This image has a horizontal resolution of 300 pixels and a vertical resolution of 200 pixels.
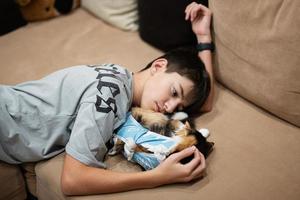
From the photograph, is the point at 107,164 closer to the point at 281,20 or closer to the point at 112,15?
the point at 281,20

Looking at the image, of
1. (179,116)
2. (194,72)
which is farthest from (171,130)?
(194,72)

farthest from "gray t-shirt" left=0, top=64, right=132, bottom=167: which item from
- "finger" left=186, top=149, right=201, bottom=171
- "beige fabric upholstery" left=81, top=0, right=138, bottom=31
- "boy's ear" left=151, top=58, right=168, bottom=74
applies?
→ "beige fabric upholstery" left=81, top=0, right=138, bottom=31

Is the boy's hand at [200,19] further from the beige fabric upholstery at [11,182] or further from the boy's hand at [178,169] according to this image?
the beige fabric upholstery at [11,182]

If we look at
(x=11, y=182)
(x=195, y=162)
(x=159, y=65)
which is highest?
(x=159, y=65)

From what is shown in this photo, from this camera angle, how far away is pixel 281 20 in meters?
1.24

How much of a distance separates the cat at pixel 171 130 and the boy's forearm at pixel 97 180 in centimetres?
10

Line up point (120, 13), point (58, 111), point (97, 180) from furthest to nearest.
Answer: point (120, 13) < point (58, 111) < point (97, 180)

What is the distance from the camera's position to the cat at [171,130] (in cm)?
119

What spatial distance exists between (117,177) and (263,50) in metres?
0.64

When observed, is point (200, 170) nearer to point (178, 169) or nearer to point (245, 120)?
point (178, 169)

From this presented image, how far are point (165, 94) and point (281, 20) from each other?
44cm

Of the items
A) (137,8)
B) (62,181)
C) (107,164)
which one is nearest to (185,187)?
(107,164)

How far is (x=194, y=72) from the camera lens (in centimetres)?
131

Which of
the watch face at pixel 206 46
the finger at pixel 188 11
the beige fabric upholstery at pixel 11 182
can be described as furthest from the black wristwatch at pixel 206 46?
the beige fabric upholstery at pixel 11 182
